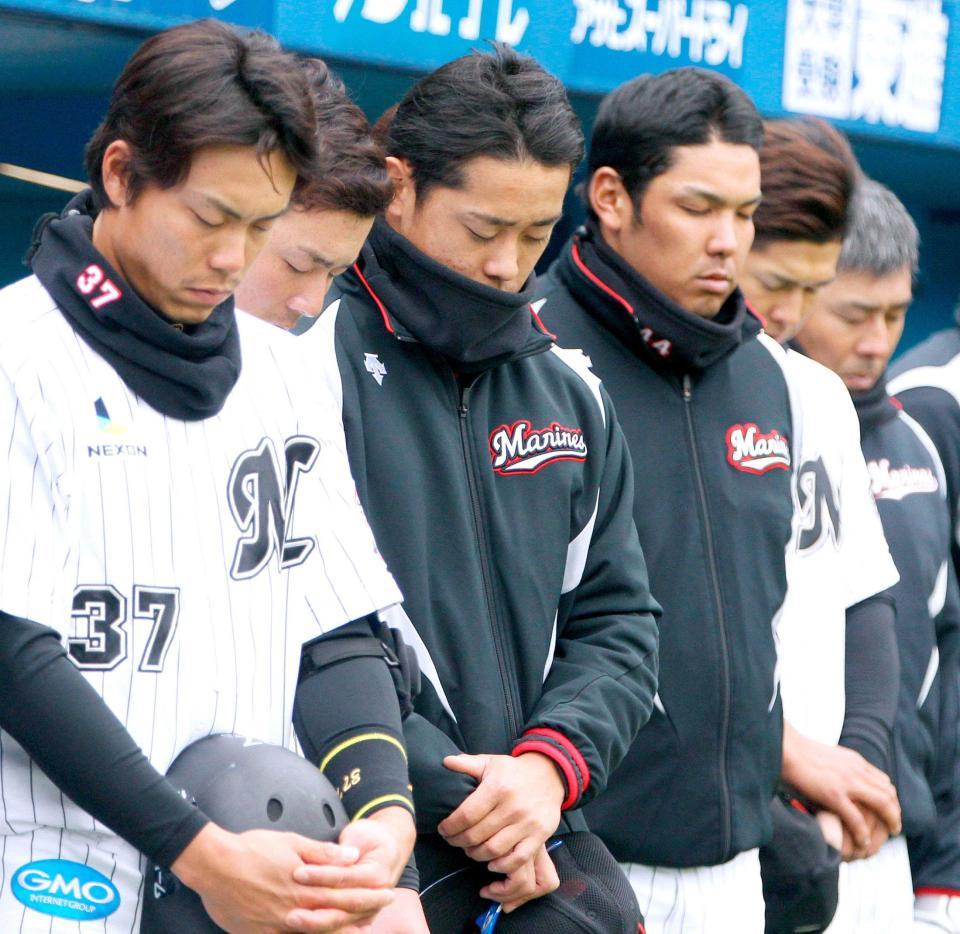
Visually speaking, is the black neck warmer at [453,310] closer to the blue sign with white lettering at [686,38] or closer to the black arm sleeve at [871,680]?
the black arm sleeve at [871,680]

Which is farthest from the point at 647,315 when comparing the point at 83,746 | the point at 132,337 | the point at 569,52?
the point at 569,52

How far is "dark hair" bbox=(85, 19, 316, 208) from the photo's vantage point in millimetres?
1969

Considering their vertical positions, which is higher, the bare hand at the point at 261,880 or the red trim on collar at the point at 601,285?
the red trim on collar at the point at 601,285

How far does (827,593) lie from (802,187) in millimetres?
827

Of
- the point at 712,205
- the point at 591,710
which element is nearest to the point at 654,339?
the point at 712,205

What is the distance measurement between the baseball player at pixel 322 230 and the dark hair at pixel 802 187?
1.07 meters

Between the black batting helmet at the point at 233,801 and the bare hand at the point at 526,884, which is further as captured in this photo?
the bare hand at the point at 526,884

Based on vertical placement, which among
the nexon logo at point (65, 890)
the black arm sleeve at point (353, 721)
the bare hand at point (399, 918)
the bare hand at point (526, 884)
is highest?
the black arm sleeve at point (353, 721)

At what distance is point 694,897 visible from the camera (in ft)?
9.29

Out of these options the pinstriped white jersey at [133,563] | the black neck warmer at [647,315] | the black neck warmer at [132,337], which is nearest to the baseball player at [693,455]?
the black neck warmer at [647,315]

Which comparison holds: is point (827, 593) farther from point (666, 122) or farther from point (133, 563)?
point (133, 563)

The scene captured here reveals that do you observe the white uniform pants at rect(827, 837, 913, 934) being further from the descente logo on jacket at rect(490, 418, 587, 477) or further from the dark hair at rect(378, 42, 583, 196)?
the dark hair at rect(378, 42, 583, 196)

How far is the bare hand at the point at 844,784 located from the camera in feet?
10.2

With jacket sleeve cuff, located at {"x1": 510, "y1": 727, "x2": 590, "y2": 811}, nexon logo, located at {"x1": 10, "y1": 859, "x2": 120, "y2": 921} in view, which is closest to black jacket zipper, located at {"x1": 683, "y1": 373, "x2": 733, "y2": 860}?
jacket sleeve cuff, located at {"x1": 510, "y1": 727, "x2": 590, "y2": 811}
